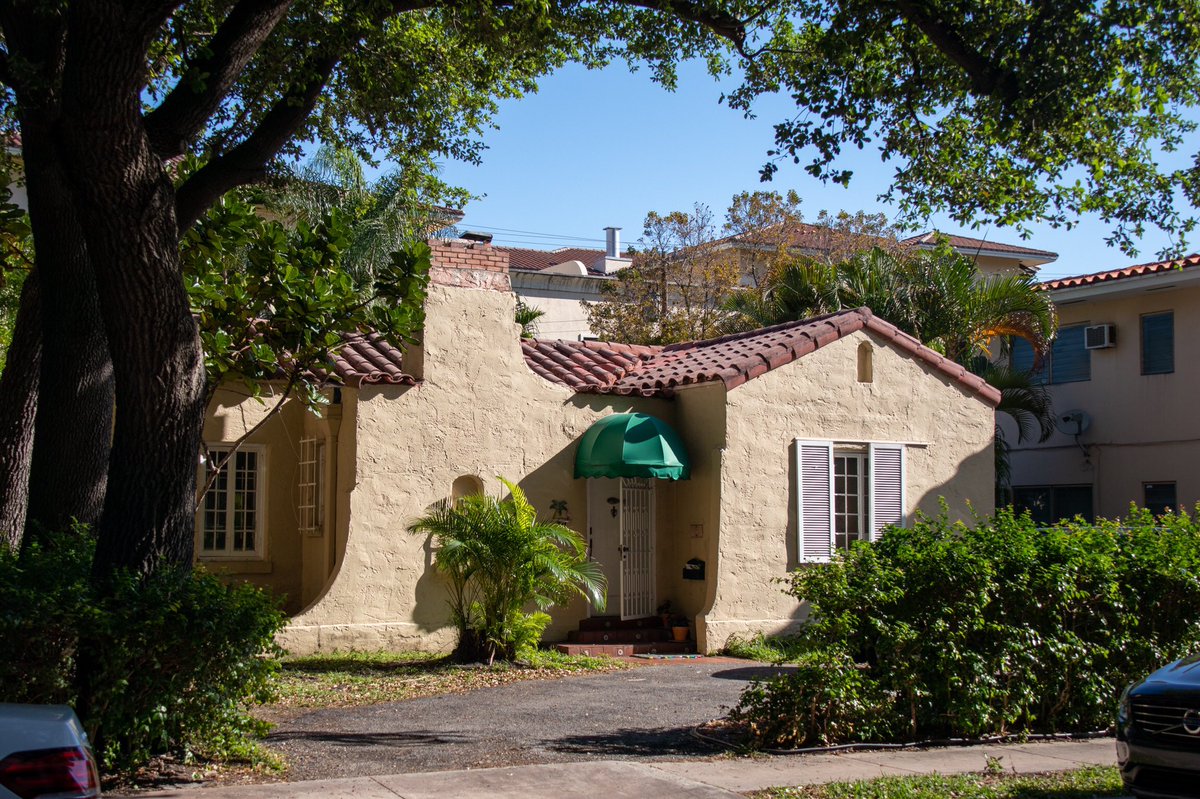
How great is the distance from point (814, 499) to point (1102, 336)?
992 centimetres

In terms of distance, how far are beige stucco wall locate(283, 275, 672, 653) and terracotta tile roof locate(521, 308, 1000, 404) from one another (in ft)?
2.38

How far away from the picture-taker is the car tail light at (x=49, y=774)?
426 centimetres

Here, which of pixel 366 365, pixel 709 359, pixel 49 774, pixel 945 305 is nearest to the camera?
pixel 49 774

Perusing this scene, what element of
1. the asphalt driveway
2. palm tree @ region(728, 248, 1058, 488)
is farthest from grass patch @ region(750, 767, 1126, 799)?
palm tree @ region(728, 248, 1058, 488)

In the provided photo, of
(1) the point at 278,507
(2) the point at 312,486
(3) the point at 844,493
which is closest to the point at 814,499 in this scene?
(3) the point at 844,493

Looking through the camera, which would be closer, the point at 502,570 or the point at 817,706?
the point at 817,706

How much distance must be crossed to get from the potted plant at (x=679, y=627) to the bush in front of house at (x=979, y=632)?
5.31 meters

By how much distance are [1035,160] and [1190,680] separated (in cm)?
527

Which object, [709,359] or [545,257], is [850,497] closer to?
[709,359]

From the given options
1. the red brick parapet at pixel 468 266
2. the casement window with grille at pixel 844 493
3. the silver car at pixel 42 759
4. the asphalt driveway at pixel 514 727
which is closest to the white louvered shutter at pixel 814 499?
the casement window with grille at pixel 844 493

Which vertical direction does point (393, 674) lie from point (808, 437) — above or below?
below

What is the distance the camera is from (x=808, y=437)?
16.9 m

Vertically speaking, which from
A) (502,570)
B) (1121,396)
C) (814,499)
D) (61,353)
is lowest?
(502,570)

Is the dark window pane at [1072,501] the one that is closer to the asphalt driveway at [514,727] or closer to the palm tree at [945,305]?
the palm tree at [945,305]
